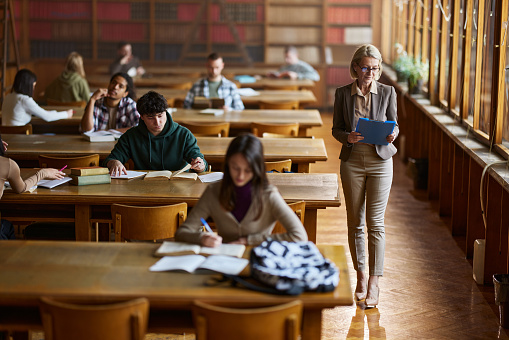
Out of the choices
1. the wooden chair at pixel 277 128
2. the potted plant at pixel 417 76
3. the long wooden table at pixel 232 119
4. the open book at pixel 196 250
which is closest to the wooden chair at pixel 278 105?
the long wooden table at pixel 232 119

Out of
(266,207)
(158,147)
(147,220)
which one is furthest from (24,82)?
(266,207)

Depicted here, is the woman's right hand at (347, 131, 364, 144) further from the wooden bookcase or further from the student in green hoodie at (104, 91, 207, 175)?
the wooden bookcase

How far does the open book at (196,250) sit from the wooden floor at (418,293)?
0.94 metres

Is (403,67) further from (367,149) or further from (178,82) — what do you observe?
(367,149)

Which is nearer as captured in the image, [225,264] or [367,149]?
[225,264]

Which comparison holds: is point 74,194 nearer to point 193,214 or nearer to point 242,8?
point 193,214

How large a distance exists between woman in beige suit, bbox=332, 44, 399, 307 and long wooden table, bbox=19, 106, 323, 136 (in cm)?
246

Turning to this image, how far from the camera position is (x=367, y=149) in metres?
4.13

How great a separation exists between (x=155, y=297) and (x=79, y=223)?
1639mm

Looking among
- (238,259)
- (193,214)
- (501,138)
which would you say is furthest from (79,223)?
(501,138)

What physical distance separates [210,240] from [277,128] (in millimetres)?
3355

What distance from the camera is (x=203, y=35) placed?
44.2ft

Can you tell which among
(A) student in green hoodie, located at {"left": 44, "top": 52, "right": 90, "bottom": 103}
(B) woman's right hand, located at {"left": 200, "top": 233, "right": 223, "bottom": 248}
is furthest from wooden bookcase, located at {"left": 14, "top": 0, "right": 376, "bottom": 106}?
(B) woman's right hand, located at {"left": 200, "top": 233, "right": 223, "bottom": 248}

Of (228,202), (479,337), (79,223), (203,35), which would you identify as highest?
(203,35)
